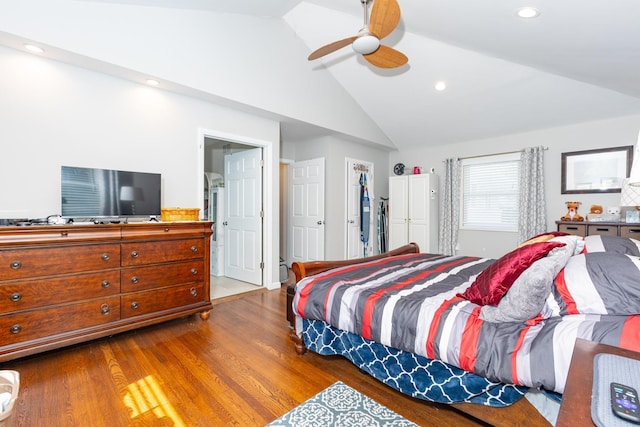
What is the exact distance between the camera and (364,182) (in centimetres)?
594

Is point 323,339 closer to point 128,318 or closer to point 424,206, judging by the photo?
point 128,318

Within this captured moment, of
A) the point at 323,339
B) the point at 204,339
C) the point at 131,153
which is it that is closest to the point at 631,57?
the point at 323,339

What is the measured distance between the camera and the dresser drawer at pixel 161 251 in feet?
8.74

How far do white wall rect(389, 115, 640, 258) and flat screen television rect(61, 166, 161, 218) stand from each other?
196 inches

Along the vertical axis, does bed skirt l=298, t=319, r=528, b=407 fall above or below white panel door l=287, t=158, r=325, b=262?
below

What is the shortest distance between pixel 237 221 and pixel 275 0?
9.64 ft

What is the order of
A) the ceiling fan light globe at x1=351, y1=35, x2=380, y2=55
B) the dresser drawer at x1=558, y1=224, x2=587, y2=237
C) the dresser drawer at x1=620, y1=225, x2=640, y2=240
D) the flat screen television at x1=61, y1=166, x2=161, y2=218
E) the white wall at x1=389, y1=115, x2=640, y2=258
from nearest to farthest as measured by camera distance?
the flat screen television at x1=61, y1=166, x2=161, y2=218 < the ceiling fan light globe at x1=351, y1=35, x2=380, y2=55 < the dresser drawer at x1=620, y1=225, x2=640, y2=240 < the dresser drawer at x1=558, y1=224, x2=587, y2=237 < the white wall at x1=389, y1=115, x2=640, y2=258

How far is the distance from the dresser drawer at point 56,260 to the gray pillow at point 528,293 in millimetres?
2734

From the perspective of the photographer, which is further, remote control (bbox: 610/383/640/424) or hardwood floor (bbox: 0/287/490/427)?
hardwood floor (bbox: 0/287/490/427)

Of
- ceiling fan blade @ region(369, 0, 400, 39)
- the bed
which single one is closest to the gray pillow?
the bed

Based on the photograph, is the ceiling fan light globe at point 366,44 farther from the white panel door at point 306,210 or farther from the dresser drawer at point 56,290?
the dresser drawer at point 56,290

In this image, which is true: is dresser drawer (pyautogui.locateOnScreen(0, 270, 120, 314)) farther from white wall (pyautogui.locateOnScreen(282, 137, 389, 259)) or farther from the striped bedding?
white wall (pyautogui.locateOnScreen(282, 137, 389, 259))

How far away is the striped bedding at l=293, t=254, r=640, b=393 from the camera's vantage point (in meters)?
1.30

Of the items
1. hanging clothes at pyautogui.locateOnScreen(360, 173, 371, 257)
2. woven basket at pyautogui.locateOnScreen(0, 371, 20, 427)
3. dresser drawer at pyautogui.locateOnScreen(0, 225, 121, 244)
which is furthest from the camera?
hanging clothes at pyautogui.locateOnScreen(360, 173, 371, 257)
